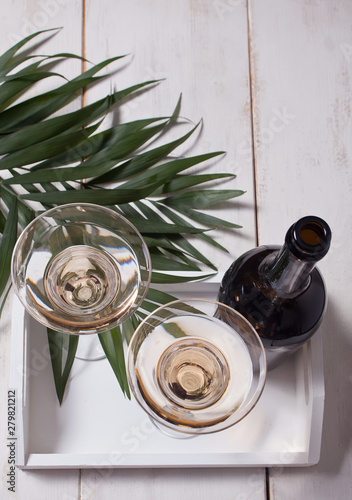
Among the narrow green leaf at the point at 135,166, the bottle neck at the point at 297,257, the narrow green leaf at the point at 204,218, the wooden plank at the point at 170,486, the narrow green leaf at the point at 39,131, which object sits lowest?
the wooden plank at the point at 170,486

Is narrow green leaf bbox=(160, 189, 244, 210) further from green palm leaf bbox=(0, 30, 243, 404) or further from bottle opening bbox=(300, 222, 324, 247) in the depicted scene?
bottle opening bbox=(300, 222, 324, 247)

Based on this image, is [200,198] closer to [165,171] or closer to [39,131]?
[165,171]

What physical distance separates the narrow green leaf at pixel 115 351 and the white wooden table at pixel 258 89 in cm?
15

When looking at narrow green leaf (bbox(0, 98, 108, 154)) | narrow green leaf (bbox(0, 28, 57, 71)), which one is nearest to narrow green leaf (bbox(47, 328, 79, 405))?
narrow green leaf (bbox(0, 98, 108, 154))

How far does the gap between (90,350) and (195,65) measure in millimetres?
413

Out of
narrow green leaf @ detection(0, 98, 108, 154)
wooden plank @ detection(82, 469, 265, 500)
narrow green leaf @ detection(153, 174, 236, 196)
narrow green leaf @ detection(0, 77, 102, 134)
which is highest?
narrow green leaf @ detection(0, 77, 102, 134)

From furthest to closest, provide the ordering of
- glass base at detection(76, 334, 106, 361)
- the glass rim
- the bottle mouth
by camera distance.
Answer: glass base at detection(76, 334, 106, 361) → the glass rim → the bottle mouth

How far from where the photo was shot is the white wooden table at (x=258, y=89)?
709mm

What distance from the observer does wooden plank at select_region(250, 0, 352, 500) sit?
670 mm

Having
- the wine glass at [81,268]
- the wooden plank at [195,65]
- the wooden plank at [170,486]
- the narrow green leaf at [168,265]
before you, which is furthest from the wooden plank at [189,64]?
the wooden plank at [170,486]

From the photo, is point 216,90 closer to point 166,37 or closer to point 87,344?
point 166,37

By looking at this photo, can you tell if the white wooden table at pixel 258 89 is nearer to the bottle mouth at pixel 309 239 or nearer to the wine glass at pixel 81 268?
the wine glass at pixel 81 268

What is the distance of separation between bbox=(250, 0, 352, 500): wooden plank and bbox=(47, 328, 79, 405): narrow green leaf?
0.27 m

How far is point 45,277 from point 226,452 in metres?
0.28
